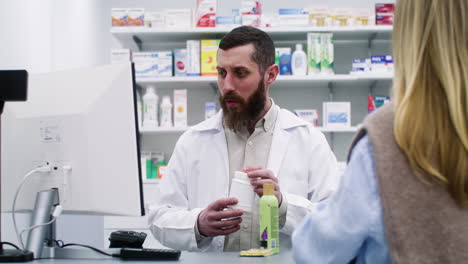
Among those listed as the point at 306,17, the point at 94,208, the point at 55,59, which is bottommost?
the point at 94,208

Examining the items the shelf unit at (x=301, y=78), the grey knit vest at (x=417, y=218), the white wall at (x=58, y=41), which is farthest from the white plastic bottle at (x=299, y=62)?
the grey knit vest at (x=417, y=218)

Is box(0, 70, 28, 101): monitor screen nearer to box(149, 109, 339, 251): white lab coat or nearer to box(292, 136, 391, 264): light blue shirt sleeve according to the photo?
box(149, 109, 339, 251): white lab coat

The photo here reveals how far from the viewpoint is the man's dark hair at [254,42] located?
6.43ft

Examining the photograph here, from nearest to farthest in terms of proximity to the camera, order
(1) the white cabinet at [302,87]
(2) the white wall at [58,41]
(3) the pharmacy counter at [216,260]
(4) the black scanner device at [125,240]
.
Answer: (3) the pharmacy counter at [216,260], (4) the black scanner device at [125,240], (2) the white wall at [58,41], (1) the white cabinet at [302,87]

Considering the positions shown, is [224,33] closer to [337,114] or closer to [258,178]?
[337,114]

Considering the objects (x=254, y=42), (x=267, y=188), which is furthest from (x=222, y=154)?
(x=267, y=188)

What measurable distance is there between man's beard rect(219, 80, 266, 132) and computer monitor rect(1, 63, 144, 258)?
60 cm

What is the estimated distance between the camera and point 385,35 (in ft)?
13.4

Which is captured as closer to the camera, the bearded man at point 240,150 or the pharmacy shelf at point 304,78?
the bearded man at point 240,150

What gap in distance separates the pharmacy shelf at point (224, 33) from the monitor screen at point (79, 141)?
2.44 m

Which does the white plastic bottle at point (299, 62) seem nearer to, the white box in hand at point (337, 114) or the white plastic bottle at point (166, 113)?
the white box in hand at point (337, 114)

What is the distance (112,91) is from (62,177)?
1.01 feet

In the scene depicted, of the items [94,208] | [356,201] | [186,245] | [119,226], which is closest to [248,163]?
[186,245]

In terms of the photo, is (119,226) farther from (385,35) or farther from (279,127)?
(385,35)
